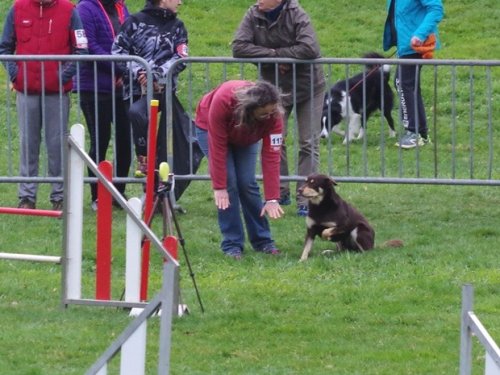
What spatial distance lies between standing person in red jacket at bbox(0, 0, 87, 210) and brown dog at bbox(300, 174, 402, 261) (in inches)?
97.6

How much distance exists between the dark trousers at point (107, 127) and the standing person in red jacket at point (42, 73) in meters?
0.23

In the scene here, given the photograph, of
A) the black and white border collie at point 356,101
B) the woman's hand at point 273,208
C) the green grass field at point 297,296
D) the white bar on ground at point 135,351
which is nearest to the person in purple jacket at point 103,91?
the green grass field at point 297,296

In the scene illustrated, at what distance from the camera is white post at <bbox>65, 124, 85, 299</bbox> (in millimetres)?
8078

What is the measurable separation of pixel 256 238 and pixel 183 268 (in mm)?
742

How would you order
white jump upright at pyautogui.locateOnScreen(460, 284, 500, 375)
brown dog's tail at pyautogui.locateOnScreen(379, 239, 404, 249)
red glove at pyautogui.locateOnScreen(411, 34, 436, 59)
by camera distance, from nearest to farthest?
1. white jump upright at pyautogui.locateOnScreen(460, 284, 500, 375)
2. brown dog's tail at pyautogui.locateOnScreen(379, 239, 404, 249)
3. red glove at pyautogui.locateOnScreen(411, 34, 436, 59)

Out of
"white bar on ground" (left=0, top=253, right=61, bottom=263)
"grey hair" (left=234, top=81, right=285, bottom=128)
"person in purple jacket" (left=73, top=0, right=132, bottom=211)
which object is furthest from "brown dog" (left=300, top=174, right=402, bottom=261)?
"person in purple jacket" (left=73, top=0, right=132, bottom=211)

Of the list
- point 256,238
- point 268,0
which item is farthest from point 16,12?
point 256,238

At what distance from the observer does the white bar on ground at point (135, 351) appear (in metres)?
5.43

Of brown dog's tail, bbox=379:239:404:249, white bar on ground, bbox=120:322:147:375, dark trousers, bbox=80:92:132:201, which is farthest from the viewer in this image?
dark trousers, bbox=80:92:132:201

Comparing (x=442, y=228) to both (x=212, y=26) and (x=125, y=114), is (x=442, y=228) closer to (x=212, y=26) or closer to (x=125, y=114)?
(x=125, y=114)

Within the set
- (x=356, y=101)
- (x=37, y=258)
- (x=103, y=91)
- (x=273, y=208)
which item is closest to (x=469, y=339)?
(x=37, y=258)

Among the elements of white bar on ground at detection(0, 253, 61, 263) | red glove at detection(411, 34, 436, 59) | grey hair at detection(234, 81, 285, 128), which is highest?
grey hair at detection(234, 81, 285, 128)

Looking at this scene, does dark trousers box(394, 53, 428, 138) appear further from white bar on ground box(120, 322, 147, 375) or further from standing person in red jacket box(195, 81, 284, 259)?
white bar on ground box(120, 322, 147, 375)

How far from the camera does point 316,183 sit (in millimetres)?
9680
